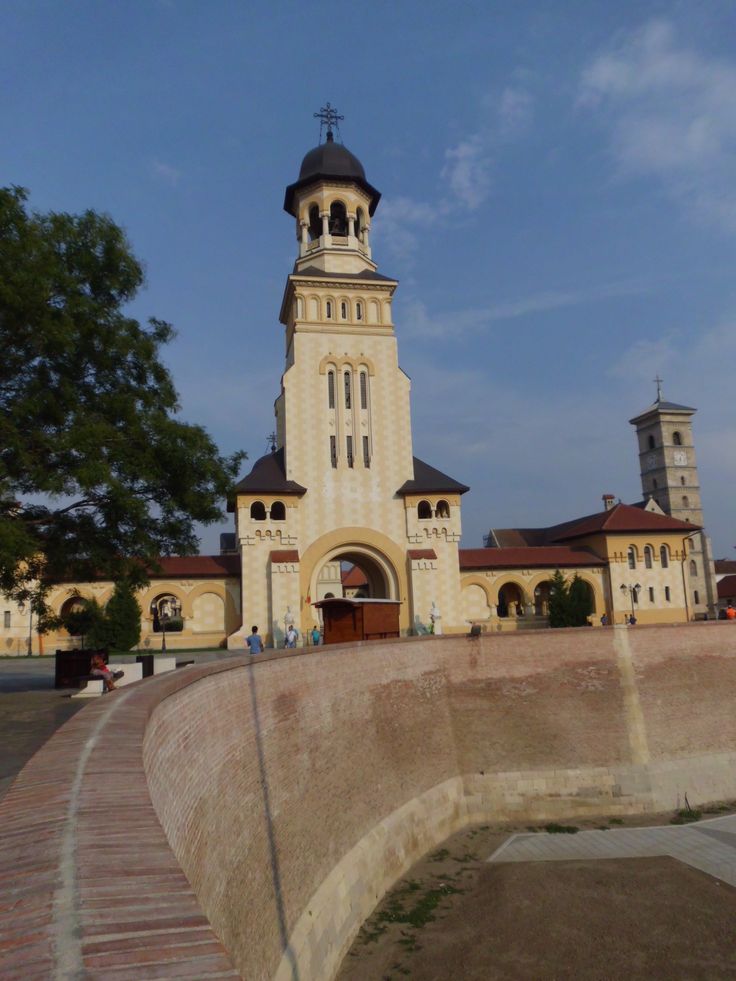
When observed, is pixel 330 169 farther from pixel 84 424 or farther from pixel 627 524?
pixel 84 424

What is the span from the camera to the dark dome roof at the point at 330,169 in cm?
3331

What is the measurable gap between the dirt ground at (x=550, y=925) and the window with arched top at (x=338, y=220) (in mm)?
28256

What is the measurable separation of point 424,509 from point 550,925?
1911cm

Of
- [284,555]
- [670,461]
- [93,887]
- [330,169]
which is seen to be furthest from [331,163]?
[670,461]

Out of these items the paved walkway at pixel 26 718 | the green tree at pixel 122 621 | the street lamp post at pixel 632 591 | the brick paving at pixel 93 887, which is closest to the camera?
the brick paving at pixel 93 887

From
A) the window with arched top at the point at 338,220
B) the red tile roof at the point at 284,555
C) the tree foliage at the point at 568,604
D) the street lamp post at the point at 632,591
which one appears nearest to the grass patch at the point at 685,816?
the tree foliage at the point at 568,604

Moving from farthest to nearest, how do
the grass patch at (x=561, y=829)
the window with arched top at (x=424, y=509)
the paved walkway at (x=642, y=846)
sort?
the window with arched top at (x=424, y=509) → the grass patch at (x=561, y=829) → the paved walkway at (x=642, y=846)

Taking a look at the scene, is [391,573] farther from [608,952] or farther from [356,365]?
[608,952]

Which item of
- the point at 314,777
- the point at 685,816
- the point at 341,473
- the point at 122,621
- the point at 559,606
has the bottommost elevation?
the point at 685,816

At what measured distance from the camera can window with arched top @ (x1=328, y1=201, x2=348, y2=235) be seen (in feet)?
112

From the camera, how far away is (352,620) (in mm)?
21031

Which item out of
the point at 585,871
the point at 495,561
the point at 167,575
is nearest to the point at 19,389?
the point at 585,871

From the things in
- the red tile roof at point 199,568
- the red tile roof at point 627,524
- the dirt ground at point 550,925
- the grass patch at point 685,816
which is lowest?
the grass patch at point 685,816

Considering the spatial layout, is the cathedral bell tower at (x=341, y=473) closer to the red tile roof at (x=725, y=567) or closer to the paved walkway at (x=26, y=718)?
the paved walkway at (x=26, y=718)
